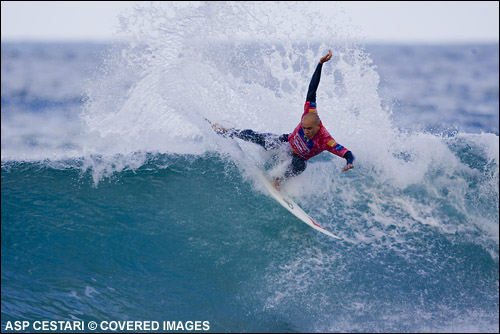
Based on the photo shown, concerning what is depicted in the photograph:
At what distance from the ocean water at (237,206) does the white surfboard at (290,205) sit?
19cm

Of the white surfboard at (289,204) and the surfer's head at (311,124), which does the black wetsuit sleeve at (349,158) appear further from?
the white surfboard at (289,204)

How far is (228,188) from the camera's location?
21.5 feet

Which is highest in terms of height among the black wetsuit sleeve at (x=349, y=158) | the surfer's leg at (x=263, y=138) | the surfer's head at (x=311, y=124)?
the surfer's leg at (x=263, y=138)

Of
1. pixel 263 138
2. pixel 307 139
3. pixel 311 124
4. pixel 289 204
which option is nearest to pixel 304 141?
pixel 307 139

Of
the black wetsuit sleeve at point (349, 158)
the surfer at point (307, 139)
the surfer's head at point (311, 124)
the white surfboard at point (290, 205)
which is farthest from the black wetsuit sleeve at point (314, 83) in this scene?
the white surfboard at point (290, 205)

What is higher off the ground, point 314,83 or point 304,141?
point 314,83

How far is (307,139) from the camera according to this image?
5555 mm

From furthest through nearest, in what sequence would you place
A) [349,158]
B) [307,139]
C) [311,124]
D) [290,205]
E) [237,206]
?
[237,206], [290,205], [307,139], [311,124], [349,158]

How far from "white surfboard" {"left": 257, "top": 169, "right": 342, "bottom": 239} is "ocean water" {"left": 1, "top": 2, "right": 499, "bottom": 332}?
0.19 m

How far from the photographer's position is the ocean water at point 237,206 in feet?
17.4

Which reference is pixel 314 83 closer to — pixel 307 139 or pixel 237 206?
pixel 307 139

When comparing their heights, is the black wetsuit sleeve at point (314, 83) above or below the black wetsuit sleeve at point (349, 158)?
above

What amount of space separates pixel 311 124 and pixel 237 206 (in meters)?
1.77

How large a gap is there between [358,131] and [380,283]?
2.80 meters
